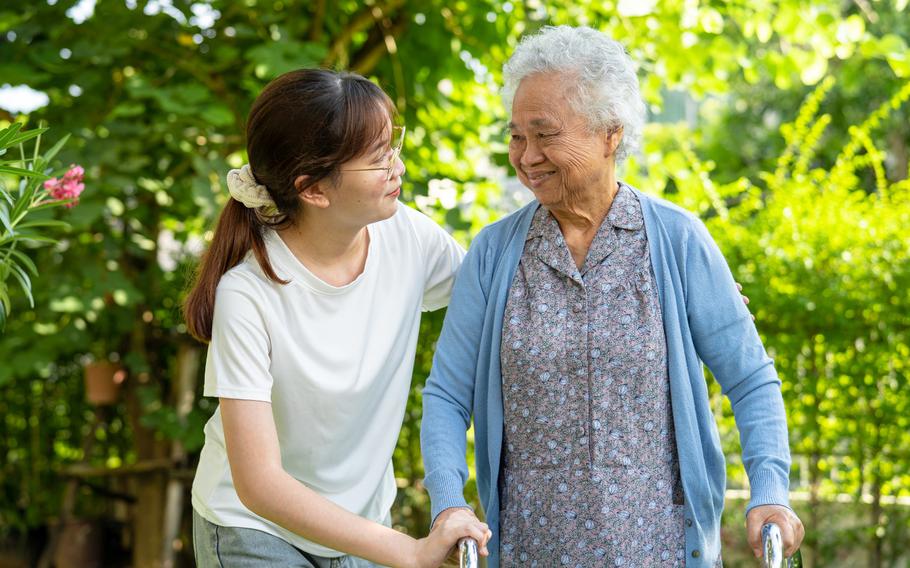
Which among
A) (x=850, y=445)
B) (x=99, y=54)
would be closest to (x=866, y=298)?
(x=850, y=445)

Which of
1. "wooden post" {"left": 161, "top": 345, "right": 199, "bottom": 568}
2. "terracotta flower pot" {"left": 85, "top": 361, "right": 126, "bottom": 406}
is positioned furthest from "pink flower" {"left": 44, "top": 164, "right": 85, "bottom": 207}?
"terracotta flower pot" {"left": 85, "top": 361, "right": 126, "bottom": 406}

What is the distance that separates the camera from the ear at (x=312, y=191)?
6.26 feet

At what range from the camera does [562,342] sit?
75.6 inches

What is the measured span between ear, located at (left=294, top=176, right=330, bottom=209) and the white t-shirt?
0.33ft

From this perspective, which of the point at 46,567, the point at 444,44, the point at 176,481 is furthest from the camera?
the point at 46,567

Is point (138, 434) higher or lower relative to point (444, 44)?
lower

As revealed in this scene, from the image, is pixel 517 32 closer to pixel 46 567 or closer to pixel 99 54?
pixel 99 54

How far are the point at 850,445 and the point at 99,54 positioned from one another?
3227 millimetres

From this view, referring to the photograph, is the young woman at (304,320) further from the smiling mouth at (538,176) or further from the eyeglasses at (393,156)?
the smiling mouth at (538,176)

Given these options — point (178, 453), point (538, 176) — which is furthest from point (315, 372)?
point (178, 453)

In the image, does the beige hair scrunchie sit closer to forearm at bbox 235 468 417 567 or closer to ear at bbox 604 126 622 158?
forearm at bbox 235 468 417 567

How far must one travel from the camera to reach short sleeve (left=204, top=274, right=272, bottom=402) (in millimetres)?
1758

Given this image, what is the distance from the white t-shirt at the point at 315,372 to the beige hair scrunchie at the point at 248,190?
6cm

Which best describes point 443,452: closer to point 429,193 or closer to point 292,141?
point 292,141
